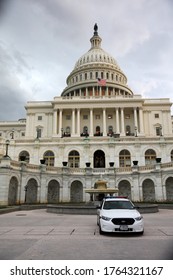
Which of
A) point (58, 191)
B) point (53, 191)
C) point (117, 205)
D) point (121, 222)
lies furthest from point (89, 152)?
point (121, 222)

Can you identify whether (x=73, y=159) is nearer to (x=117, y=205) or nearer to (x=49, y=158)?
(x=49, y=158)

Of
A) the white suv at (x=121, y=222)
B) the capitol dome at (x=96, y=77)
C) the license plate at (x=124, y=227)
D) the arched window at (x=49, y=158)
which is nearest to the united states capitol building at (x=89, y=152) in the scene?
the arched window at (x=49, y=158)

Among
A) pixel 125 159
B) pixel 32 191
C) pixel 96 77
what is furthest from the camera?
pixel 96 77

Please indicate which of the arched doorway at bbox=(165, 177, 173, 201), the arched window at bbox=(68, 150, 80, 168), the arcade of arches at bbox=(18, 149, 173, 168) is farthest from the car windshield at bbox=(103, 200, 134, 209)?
the arched window at bbox=(68, 150, 80, 168)

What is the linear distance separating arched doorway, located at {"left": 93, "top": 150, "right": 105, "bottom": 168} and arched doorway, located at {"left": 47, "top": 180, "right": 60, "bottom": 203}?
43.2 feet

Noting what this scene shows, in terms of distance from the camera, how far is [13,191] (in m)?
33.7

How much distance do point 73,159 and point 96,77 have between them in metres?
67.4

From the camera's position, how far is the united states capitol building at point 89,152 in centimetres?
3634

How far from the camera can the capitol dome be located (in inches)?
4126

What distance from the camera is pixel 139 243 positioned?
9047 millimetres

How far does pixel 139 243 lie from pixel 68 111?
7703cm

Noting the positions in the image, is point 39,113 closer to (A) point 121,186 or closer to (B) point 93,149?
(B) point 93,149

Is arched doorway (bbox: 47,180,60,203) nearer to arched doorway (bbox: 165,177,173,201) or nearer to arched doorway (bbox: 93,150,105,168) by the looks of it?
arched doorway (bbox: 93,150,105,168)

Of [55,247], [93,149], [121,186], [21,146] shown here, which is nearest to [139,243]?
[55,247]
